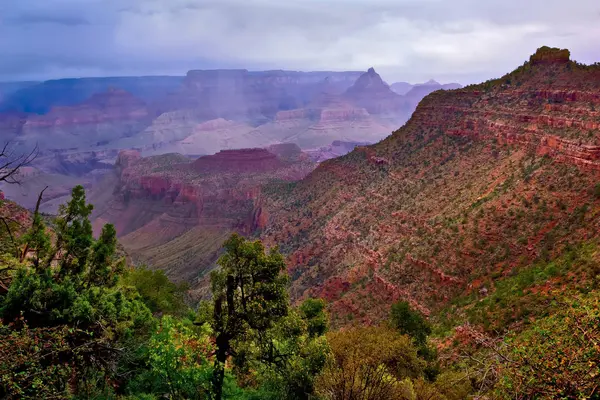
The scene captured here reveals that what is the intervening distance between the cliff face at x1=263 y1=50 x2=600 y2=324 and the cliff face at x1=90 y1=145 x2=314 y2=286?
32.9 metres

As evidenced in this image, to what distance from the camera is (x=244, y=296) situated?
13.8 meters

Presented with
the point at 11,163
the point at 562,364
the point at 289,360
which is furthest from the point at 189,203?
the point at 562,364

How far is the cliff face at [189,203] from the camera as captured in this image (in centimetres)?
9050

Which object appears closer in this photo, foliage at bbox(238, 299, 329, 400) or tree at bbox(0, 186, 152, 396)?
tree at bbox(0, 186, 152, 396)

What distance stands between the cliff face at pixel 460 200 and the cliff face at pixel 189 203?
32.9m

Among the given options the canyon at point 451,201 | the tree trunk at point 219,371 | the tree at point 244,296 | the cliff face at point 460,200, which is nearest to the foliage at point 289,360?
the tree at point 244,296

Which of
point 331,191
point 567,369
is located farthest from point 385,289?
point 331,191

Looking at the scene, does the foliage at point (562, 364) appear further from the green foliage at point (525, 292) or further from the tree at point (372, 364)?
the green foliage at point (525, 292)

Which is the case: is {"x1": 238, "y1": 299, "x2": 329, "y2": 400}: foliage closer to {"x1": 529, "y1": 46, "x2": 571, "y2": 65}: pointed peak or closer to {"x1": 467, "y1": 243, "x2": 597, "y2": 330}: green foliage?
{"x1": 467, "y1": 243, "x2": 597, "y2": 330}: green foliage

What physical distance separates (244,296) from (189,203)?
112 m

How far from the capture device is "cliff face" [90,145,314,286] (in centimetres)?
9050

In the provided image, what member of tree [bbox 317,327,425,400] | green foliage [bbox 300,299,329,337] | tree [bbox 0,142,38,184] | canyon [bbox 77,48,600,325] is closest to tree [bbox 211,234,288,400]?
tree [bbox 317,327,425,400]

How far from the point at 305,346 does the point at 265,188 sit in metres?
82.6

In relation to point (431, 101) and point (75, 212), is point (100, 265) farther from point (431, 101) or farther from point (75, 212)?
point (431, 101)
